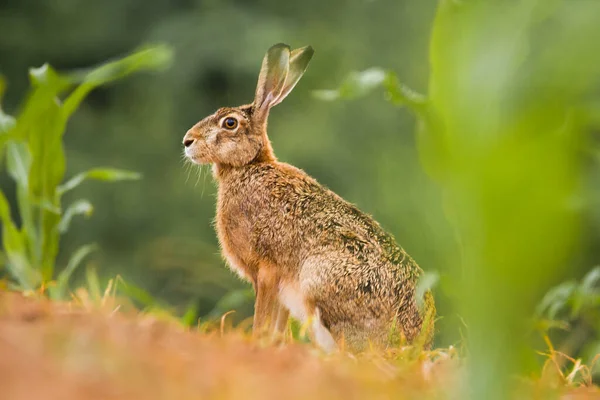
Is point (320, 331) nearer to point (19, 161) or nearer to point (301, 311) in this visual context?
point (301, 311)

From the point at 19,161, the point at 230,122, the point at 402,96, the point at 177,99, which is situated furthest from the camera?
the point at 177,99

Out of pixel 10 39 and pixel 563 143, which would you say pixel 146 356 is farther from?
pixel 10 39

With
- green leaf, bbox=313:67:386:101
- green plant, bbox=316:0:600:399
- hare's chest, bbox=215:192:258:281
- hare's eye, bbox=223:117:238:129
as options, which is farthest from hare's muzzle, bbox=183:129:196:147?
green plant, bbox=316:0:600:399

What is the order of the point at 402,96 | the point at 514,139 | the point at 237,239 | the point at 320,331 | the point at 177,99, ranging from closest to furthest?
the point at 514,139 < the point at 402,96 < the point at 320,331 < the point at 237,239 < the point at 177,99

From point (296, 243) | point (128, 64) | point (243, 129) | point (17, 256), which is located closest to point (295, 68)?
point (243, 129)

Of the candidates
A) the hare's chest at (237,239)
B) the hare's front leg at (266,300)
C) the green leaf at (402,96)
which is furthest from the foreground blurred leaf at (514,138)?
the hare's chest at (237,239)

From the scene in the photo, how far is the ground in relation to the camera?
1740mm

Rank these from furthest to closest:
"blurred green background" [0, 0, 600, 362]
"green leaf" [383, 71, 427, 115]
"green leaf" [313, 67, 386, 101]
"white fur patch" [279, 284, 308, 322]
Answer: "blurred green background" [0, 0, 600, 362] < "white fur patch" [279, 284, 308, 322] < "green leaf" [313, 67, 386, 101] < "green leaf" [383, 71, 427, 115]

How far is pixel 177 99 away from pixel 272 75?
227 inches

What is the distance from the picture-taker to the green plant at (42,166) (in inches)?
165

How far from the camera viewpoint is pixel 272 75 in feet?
15.2

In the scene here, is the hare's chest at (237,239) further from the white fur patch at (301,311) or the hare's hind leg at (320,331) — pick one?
the hare's hind leg at (320,331)

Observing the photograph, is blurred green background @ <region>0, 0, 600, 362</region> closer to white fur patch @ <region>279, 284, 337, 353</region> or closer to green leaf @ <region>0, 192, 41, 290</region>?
green leaf @ <region>0, 192, 41, 290</region>

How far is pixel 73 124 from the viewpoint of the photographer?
33.6ft
